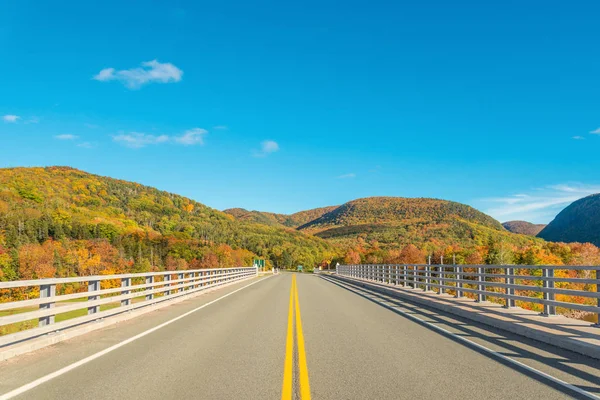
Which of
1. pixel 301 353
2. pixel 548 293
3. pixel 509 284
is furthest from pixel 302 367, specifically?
pixel 509 284

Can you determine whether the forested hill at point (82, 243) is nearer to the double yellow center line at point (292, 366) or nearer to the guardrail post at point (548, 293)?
the double yellow center line at point (292, 366)

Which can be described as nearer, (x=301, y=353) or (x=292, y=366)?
(x=292, y=366)

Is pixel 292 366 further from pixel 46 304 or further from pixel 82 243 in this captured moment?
pixel 82 243

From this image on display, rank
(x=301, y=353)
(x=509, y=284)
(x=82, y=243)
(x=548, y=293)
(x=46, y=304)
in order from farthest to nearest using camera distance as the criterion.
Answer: (x=82, y=243), (x=509, y=284), (x=548, y=293), (x=46, y=304), (x=301, y=353)

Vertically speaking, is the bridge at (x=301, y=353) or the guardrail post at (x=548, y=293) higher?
the guardrail post at (x=548, y=293)

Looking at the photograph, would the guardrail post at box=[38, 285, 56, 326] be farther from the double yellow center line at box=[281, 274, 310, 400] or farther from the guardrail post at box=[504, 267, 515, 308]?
the guardrail post at box=[504, 267, 515, 308]

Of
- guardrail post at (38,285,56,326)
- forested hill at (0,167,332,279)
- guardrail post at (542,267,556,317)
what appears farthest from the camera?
forested hill at (0,167,332,279)

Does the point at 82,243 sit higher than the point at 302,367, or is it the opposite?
the point at 82,243

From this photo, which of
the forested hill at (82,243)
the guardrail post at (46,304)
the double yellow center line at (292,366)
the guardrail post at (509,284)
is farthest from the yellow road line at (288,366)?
the forested hill at (82,243)

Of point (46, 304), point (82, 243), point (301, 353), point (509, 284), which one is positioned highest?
point (82, 243)

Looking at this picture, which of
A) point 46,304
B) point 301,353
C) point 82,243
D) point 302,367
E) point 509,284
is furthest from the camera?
point 82,243

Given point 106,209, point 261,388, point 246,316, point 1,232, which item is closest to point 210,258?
point 1,232

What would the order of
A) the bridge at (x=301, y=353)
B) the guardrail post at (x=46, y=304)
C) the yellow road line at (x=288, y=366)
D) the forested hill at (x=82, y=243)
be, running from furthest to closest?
the forested hill at (x=82, y=243) → the guardrail post at (x=46, y=304) → the bridge at (x=301, y=353) → the yellow road line at (x=288, y=366)

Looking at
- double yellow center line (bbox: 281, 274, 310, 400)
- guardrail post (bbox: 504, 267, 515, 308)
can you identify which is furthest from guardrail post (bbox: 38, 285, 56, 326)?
guardrail post (bbox: 504, 267, 515, 308)
